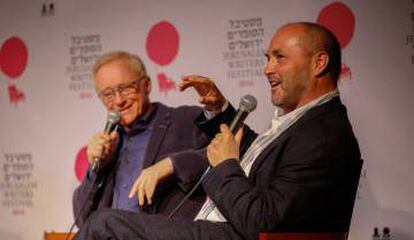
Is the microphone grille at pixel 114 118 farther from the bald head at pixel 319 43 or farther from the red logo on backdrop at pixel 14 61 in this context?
the red logo on backdrop at pixel 14 61

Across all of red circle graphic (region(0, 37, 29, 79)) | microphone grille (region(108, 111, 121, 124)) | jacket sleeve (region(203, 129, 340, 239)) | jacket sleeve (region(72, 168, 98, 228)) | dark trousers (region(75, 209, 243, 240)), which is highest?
red circle graphic (region(0, 37, 29, 79))

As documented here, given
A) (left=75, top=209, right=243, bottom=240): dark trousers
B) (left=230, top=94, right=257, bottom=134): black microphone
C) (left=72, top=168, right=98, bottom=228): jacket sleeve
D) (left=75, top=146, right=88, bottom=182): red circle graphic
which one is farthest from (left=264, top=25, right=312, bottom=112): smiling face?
(left=75, top=146, right=88, bottom=182): red circle graphic

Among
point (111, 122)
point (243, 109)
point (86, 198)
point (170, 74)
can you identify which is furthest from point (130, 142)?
point (243, 109)

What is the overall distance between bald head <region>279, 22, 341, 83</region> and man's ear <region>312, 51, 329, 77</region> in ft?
0.04

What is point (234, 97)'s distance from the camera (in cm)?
312

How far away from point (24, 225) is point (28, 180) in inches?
10.3

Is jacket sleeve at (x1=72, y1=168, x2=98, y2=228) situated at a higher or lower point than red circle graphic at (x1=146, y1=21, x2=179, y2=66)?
lower

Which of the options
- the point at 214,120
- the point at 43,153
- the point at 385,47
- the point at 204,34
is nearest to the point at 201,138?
the point at 214,120

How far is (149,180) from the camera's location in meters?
2.33

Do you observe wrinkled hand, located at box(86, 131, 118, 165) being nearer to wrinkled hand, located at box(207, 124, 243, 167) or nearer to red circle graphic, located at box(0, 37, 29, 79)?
wrinkled hand, located at box(207, 124, 243, 167)

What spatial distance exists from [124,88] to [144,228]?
1.13 meters

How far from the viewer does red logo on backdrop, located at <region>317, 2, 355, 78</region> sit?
9.34ft

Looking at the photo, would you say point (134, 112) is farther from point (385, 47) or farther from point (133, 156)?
point (385, 47)

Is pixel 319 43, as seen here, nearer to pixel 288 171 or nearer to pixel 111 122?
pixel 288 171
